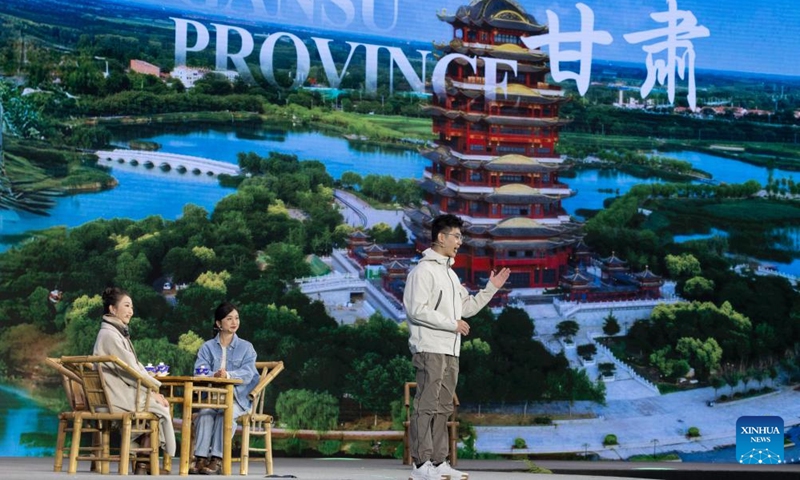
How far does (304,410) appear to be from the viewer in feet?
20.8

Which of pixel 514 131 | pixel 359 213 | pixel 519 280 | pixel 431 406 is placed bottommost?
pixel 519 280

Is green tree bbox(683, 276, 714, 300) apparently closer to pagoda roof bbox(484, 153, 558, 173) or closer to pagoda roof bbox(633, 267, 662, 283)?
pagoda roof bbox(633, 267, 662, 283)

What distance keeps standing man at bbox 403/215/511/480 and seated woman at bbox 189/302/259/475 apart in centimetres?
68

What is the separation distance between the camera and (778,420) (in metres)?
6.59

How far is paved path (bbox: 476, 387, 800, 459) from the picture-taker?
6496 mm

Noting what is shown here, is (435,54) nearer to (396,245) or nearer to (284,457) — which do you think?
(396,245)

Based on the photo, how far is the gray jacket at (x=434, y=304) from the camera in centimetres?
349

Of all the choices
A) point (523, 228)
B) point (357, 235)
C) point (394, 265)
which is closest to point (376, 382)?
point (394, 265)

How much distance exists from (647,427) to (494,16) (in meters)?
2.54

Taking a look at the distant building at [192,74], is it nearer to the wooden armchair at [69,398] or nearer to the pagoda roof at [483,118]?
the pagoda roof at [483,118]

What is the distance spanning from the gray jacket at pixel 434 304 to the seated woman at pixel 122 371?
830 millimetres

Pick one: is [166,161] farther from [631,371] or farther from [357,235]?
[631,371]

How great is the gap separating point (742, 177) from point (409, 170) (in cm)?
221

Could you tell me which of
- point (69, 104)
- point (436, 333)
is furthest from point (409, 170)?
point (436, 333)
